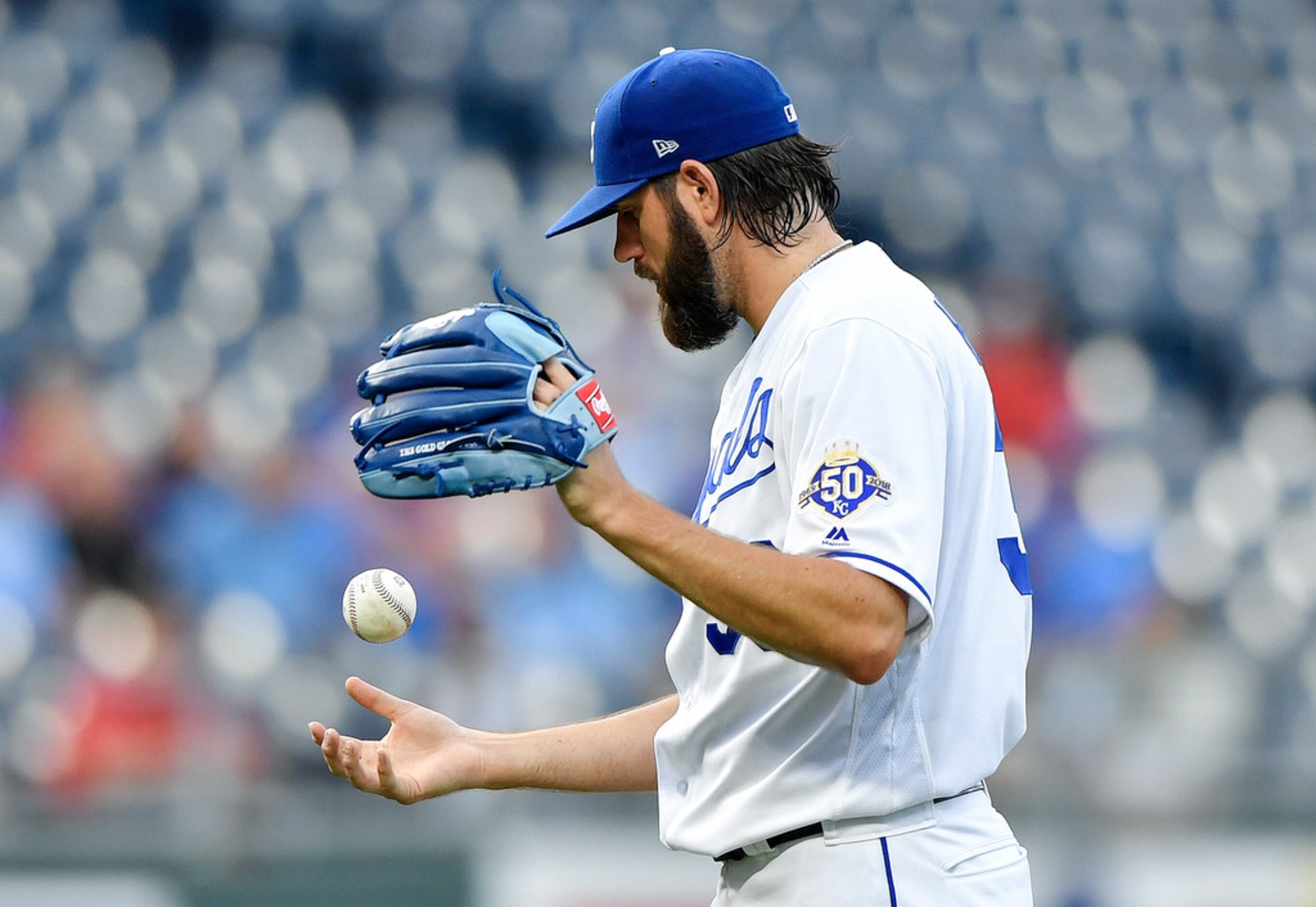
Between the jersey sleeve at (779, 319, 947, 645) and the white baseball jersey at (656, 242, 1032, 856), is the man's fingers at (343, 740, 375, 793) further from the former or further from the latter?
the jersey sleeve at (779, 319, 947, 645)

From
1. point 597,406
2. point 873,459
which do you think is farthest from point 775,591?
point 597,406

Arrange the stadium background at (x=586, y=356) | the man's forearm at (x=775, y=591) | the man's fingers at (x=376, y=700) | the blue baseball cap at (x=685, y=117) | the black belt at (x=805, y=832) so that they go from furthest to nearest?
1. the stadium background at (x=586, y=356)
2. the man's fingers at (x=376, y=700)
3. the blue baseball cap at (x=685, y=117)
4. the black belt at (x=805, y=832)
5. the man's forearm at (x=775, y=591)

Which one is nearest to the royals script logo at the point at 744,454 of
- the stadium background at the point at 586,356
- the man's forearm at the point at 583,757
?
the man's forearm at the point at 583,757

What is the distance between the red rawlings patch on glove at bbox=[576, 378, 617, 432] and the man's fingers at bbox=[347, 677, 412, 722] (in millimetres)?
710

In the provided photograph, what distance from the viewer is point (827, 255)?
227 cm

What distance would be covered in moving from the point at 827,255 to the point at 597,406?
48 cm

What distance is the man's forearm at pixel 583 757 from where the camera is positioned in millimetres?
2523

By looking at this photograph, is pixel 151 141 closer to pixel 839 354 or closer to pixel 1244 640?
pixel 1244 640

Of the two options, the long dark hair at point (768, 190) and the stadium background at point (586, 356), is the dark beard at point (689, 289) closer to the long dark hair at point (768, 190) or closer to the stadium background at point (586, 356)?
the long dark hair at point (768, 190)

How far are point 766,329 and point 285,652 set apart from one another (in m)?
3.99

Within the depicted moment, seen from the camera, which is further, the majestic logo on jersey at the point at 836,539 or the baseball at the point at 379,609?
the baseball at the point at 379,609

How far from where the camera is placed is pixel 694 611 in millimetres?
2252

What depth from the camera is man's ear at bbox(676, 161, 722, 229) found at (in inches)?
89.3

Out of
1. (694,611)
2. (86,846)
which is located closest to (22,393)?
(86,846)
